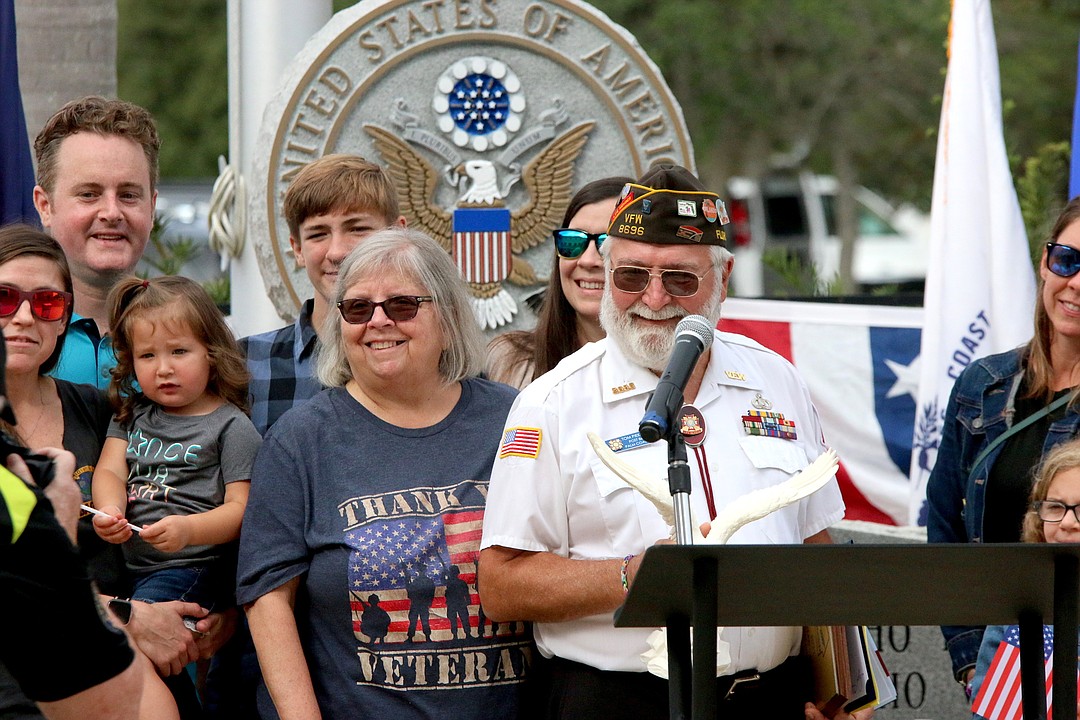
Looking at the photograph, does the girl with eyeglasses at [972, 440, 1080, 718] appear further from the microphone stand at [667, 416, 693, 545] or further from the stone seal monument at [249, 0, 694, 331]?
the stone seal monument at [249, 0, 694, 331]

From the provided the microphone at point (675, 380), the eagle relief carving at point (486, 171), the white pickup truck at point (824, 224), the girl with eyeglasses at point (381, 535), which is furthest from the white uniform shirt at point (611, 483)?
the white pickup truck at point (824, 224)

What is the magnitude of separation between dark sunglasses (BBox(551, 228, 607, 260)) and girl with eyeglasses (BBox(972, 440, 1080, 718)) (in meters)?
1.46

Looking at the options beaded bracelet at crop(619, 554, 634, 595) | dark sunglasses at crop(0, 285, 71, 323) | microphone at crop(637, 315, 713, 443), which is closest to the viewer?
microphone at crop(637, 315, 713, 443)

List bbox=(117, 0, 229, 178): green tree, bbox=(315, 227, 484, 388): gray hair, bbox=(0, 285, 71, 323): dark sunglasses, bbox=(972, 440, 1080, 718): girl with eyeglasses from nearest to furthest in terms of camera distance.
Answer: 1. bbox=(0, 285, 71, 323): dark sunglasses
2. bbox=(315, 227, 484, 388): gray hair
3. bbox=(972, 440, 1080, 718): girl with eyeglasses
4. bbox=(117, 0, 229, 178): green tree

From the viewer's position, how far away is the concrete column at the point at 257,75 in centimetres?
623

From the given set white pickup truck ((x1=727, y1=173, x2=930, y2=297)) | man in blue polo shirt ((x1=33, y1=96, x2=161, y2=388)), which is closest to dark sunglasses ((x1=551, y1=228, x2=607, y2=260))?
man in blue polo shirt ((x1=33, y1=96, x2=161, y2=388))

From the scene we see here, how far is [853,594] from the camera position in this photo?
2.91m

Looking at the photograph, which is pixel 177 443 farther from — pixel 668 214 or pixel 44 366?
pixel 668 214

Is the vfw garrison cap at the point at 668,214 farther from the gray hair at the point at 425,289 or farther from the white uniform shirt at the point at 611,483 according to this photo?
the gray hair at the point at 425,289

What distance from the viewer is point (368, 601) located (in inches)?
148

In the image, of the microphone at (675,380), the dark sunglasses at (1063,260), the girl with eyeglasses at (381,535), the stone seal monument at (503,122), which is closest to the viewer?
the microphone at (675,380)

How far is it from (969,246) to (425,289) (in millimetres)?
3306

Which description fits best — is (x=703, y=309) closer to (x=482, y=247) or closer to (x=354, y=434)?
(x=354, y=434)

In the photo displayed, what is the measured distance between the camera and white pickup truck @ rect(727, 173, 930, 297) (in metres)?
23.9
